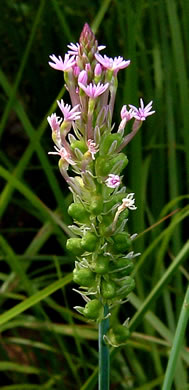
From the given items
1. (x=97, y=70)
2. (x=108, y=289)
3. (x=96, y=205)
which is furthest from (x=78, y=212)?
(x=97, y=70)

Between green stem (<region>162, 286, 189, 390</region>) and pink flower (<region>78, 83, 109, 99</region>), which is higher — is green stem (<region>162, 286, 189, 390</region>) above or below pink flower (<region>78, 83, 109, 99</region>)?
below

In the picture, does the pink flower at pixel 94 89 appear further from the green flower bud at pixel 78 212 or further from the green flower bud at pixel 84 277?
the green flower bud at pixel 84 277

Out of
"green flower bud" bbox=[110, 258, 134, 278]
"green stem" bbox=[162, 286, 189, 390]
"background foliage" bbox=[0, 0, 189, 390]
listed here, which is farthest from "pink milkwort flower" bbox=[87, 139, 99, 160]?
"background foliage" bbox=[0, 0, 189, 390]

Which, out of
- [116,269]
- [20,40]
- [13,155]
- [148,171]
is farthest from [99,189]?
[13,155]

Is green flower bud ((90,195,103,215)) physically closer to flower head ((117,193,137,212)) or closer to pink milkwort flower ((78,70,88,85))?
flower head ((117,193,137,212))

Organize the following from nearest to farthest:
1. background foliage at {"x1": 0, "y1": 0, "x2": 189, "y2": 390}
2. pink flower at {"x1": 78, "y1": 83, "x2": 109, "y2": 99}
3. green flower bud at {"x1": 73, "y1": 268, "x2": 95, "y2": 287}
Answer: pink flower at {"x1": 78, "y1": 83, "x2": 109, "y2": 99} < green flower bud at {"x1": 73, "y1": 268, "x2": 95, "y2": 287} < background foliage at {"x1": 0, "y1": 0, "x2": 189, "y2": 390}

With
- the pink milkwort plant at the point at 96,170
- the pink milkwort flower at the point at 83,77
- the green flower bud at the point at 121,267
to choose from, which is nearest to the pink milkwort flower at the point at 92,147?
the pink milkwort plant at the point at 96,170

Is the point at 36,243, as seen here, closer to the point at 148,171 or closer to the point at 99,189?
the point at 148,171
